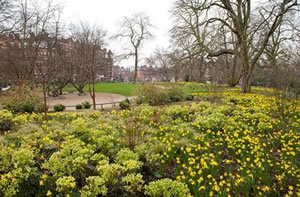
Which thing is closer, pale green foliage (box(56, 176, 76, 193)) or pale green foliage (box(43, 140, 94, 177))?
pale green foliage (box(56, 176, 76, 193))

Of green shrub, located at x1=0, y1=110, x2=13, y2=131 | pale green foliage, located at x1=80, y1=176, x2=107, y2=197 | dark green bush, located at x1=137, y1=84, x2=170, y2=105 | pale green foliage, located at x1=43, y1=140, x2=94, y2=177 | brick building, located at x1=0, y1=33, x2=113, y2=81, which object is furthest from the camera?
brick building, located at x1=0, y1=33, x2=113, y2=81

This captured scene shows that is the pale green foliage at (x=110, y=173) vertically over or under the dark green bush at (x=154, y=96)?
under

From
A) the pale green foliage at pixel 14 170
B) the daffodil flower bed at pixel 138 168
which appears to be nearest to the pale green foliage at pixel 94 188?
the daffodil flower bed at pixel 138 168

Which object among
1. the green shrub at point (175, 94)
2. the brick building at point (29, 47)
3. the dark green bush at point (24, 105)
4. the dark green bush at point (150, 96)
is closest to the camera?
the dark green bush at point (24, 105)

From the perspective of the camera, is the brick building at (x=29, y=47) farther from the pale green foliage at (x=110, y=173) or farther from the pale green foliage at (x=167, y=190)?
the pale green foliage at (x=167, y=190)

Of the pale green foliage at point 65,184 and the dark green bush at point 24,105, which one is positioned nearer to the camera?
the pale green foliage at point 65,184

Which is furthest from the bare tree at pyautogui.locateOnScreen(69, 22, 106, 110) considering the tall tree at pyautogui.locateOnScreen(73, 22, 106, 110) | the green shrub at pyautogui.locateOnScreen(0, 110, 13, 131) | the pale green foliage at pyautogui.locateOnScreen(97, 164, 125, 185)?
the pale green foliage at pyautogui.locateOnScreen(97, 164, 125, 185)

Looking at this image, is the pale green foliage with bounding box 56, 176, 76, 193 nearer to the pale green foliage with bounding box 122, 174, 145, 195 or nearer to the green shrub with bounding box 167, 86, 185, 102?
the pale green foliage with bounding box 122, 174, 145, 195

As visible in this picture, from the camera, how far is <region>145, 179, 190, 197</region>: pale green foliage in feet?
9.40

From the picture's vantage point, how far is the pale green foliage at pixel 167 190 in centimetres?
287

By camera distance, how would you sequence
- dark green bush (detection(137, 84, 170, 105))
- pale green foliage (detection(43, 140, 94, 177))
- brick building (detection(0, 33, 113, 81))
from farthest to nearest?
brick building (detection(0, 33, 113, 81)) → dark green bush (detection(137, 84, 170, 105)) → pale green foliage (detection(43, 140, 94, 177))

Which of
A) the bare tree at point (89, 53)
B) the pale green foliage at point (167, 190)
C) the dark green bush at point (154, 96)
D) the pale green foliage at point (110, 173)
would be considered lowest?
the pale green foliage at point (167, 190)

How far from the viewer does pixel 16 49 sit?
1894 centimetres

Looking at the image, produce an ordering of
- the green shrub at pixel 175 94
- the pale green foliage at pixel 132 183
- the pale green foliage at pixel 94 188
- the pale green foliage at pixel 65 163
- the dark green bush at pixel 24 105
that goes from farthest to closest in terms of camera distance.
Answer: the green shrub at pixel 175 94 < the dark green bush at pixel 24 105 < the pale green foliage at pixel 65 163 < the pale green foliage at pixel 132 183 < the pale green foliage at pixel 94 188
